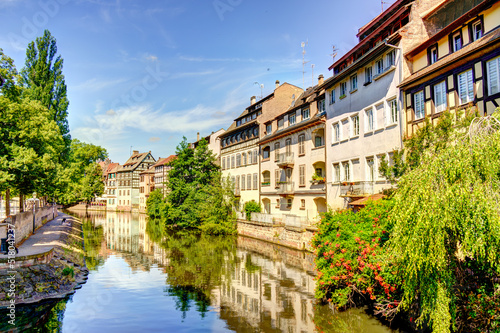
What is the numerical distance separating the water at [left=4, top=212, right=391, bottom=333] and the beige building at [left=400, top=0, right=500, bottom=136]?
33.2ft

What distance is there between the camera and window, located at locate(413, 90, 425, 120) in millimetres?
18047

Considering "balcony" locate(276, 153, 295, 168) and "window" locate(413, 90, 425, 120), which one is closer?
"window" locate(413, 90, 425, 120)

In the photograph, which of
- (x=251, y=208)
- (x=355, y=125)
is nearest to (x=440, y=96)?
(x=355, y=125)

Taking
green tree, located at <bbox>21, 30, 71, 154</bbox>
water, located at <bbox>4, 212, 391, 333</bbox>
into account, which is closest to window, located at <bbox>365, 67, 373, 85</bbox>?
water, located at <bbox>4, 212, 391, 333</bbox>

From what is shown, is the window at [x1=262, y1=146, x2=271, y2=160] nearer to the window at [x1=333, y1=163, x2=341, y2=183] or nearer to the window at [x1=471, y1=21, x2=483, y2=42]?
the window at [x1=333, y1=163, x2=341, y2=183]

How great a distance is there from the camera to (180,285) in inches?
713

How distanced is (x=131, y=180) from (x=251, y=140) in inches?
2462

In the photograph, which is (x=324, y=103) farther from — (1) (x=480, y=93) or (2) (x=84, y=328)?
(2) (x=84, y=328)

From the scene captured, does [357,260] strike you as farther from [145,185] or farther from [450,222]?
[145,185]

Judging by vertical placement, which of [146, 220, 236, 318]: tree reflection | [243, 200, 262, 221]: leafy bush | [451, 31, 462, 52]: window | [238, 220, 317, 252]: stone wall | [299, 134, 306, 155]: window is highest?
[451, 31, 462, 52]: window

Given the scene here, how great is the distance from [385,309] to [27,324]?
479 inches

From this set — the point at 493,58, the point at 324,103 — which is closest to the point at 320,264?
the point at 493,58

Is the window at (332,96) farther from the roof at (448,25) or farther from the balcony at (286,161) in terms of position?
the roof at (448,25)

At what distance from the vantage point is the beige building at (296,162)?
1160 inches
